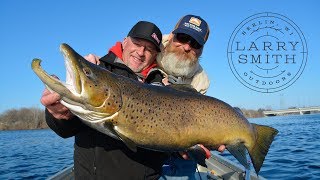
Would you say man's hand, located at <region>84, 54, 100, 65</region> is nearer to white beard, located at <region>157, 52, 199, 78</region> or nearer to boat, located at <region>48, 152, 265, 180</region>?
white beard, located at <region>157, 52, 199, 78</region>

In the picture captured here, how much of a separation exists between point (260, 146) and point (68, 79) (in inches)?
99.9

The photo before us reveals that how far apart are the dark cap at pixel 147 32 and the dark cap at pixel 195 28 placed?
1123mm

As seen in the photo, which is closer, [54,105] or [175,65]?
[54,105]

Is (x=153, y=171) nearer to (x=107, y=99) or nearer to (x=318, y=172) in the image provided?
(x=107, y=99)

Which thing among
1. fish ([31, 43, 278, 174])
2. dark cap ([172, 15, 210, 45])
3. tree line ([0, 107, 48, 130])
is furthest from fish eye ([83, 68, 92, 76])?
tree line ([0, 107, 48, 130])

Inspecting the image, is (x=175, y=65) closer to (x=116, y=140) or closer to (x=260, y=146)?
(x=260, y=146)

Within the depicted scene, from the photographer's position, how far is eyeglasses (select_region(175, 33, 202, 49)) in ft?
17.7

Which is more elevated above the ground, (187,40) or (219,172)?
(187,40)

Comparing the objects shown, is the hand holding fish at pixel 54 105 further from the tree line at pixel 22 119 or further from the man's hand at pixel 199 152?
the tree line at pixel 22 119

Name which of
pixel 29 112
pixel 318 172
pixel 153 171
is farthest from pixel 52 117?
pixel 29 112

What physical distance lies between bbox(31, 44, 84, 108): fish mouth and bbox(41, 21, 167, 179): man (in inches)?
12.7

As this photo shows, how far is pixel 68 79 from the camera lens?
9.80ft

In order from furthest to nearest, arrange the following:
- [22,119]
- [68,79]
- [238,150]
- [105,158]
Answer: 1. [22,119]
2. [238,150]
3. [105,158]
4. [68,79]

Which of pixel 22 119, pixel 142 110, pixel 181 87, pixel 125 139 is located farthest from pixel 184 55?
pixel 22 119
